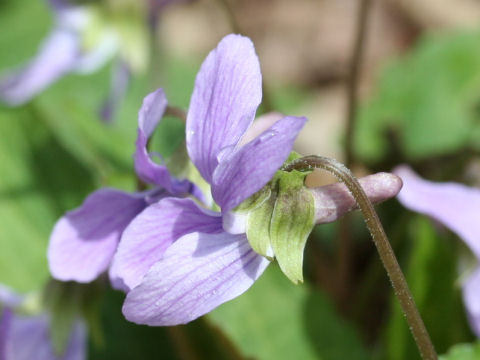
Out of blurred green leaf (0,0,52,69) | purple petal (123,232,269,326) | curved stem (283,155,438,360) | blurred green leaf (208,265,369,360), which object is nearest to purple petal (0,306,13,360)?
blurred green leaf (208,265,369,360)

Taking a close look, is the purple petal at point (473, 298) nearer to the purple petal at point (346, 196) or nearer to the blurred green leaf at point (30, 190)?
the purple petal at point (346, 196)

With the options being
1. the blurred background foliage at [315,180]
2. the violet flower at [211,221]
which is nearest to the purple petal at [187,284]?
the violet flower at [211,221]

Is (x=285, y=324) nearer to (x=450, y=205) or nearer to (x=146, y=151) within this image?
(x=450, y=205)

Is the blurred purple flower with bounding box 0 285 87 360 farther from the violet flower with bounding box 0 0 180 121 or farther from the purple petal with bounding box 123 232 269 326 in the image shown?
the violet flower with bounding box 0 0 180 121

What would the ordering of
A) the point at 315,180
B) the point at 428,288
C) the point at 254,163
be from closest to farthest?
the point at 254,163
the point at 428,288
the point at 315,180

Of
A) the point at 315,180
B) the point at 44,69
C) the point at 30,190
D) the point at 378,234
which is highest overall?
the point at 378,234

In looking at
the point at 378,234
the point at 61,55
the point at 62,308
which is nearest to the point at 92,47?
the point at 61,55

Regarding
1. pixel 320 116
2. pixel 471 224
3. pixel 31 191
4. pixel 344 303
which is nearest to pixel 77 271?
pixel 471 224
